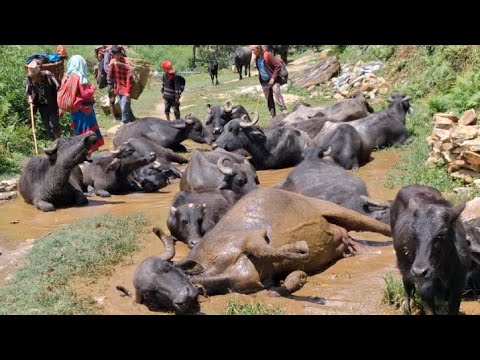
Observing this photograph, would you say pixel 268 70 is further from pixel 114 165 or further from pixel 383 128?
pixel 114 165

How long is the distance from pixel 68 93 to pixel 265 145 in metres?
4.45

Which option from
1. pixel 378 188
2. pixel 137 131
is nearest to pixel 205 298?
pixel 378 188

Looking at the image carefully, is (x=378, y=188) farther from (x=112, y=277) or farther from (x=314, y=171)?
(x=112, y=277)

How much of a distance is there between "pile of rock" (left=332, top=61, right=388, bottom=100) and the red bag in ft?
33.0

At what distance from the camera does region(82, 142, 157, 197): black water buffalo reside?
39.1 ft

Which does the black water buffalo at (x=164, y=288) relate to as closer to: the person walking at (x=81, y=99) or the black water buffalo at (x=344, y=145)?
the black water buffalo at (x=344, y=145)

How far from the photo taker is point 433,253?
14.4ft

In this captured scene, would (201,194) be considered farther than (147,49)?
No

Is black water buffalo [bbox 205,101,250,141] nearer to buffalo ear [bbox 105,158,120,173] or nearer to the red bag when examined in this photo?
the red bag

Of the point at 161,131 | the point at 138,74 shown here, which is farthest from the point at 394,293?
the point at 138,74

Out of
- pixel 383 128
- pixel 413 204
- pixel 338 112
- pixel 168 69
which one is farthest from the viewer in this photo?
pixel 168 69

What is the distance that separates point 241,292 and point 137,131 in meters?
9.53

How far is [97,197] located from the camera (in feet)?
38.3

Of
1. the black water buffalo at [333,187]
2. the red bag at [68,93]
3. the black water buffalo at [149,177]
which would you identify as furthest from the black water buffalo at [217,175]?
the red bag at [68,93]
